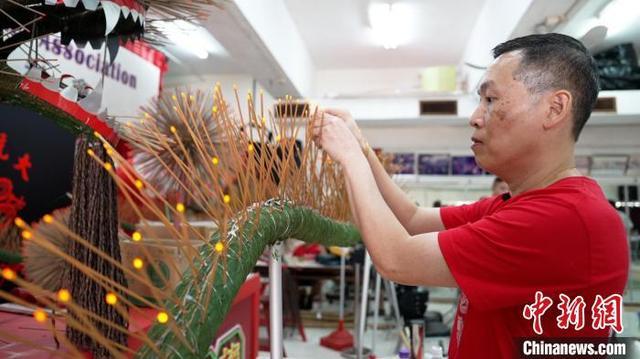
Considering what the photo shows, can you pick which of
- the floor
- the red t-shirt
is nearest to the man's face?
the red t-shirt

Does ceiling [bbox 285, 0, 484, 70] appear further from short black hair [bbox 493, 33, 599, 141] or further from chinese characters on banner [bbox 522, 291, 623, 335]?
chinese characters on banner [bbox 522, 291, 623, 335]

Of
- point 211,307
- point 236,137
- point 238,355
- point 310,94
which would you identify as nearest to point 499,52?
point 236,137

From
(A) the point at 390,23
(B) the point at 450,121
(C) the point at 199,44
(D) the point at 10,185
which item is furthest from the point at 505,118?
(B) the point at 450,121

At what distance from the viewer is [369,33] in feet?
16.4

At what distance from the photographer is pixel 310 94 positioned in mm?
5930

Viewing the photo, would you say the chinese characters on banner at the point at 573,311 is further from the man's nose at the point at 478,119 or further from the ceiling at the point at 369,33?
the ceiling at the point at 369,33

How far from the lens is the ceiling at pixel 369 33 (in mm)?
4344

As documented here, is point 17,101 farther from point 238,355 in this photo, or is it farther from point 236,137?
point 238,355

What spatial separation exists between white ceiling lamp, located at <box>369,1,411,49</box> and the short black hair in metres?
3.62

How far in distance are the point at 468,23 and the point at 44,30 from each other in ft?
16.0

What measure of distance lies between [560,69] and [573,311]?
0.45 meters

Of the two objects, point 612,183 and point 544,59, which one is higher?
point 544,59

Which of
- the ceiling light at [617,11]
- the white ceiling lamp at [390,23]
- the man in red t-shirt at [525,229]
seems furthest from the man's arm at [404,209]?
the white ceiling lamp at [390,23]

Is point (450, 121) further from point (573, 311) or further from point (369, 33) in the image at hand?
point (573, 311)
